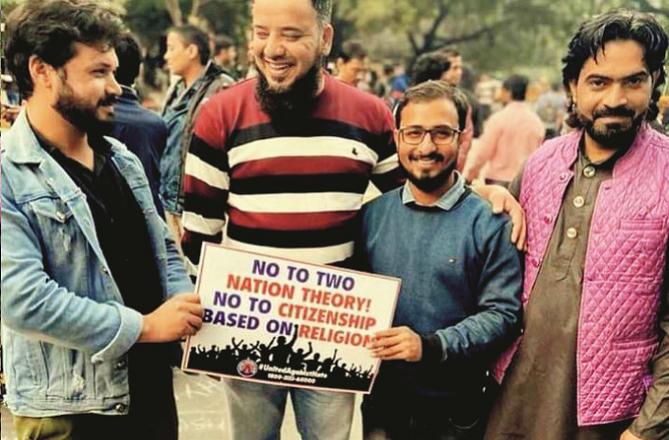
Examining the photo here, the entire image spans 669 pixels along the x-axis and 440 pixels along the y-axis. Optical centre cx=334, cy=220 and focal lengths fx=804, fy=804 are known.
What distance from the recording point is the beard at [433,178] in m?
2.49

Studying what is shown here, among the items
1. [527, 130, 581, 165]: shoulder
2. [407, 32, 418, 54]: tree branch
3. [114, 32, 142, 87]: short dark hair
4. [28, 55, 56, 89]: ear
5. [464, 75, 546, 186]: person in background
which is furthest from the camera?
[407, 32, 418, 54]: tree branch

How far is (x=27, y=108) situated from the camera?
6.86ft

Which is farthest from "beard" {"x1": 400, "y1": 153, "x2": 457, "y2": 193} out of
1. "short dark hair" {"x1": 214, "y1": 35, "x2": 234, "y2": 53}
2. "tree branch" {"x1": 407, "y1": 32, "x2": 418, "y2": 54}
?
"tree branch" {"x1": 407, "y1": 32, "x2": 418, "y2": 54}

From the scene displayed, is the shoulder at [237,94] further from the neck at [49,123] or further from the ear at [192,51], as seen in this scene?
the ear at [192,51]

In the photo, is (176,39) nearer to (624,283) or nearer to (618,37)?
(618,37)

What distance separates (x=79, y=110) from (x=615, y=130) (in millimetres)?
1456

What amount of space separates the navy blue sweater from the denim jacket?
2.82 feet

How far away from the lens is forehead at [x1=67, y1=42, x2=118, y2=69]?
2.05m

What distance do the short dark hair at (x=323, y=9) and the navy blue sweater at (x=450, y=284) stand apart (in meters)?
0.62

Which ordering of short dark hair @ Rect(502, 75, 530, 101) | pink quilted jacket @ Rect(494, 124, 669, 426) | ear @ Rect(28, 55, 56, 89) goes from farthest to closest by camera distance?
short dark hair @ Rect(502, 75, 530, 101), pink quilted jacket @ Rect(494, 124, 669, 426), ear @ Rect(28, 55, 56, 89)

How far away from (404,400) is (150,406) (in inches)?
31.4

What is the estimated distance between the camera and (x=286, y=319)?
7.90ft

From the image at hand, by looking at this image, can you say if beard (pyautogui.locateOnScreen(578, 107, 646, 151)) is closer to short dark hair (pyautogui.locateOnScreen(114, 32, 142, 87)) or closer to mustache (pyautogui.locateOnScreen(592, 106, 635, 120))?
mustache (pyautogui.locateOnScreen(592, 106, 635, 120))

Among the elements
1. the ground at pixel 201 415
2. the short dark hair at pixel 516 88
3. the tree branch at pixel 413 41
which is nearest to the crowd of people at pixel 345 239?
the ground at pixel 201 415
